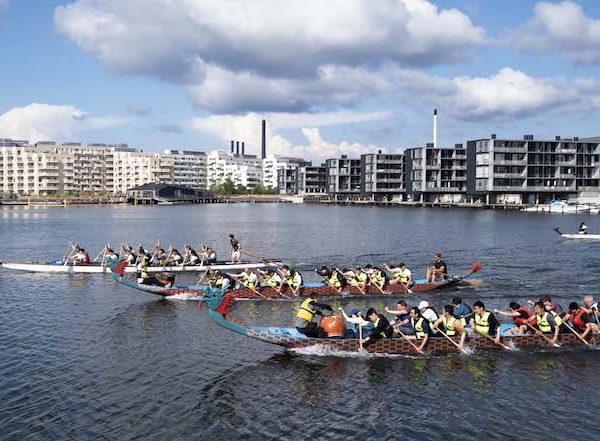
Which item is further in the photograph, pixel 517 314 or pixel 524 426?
pixel 517 314

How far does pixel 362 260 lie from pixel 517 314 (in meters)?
28.6

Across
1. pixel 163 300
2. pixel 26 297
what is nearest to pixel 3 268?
pixel 26 297

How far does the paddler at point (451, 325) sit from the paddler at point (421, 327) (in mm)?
494

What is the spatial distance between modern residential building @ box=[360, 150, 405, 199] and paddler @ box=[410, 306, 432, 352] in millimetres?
158731

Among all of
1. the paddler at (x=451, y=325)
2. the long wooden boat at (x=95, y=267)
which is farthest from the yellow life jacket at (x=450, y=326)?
the long wooden boat at (x=95, y=267)

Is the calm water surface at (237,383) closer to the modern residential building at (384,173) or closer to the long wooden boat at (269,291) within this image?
the long wooden boat at (269,291)

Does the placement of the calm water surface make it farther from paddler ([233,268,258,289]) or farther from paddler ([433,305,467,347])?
paddler ([233,268,258,289])

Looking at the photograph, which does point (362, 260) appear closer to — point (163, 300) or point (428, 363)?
point (163, 300)

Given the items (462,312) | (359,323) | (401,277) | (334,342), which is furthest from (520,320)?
(401,277)

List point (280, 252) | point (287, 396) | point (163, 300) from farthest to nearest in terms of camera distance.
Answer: point (280, 252) → point (163, 300) → point (287, 396)

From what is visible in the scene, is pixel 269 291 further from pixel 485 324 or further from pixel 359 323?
pixel 485 324

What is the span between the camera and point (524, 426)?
1611 centimetres

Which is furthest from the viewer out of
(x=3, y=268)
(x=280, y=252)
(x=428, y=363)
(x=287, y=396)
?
(x=280, y=252)

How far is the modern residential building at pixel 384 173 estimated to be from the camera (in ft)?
586
